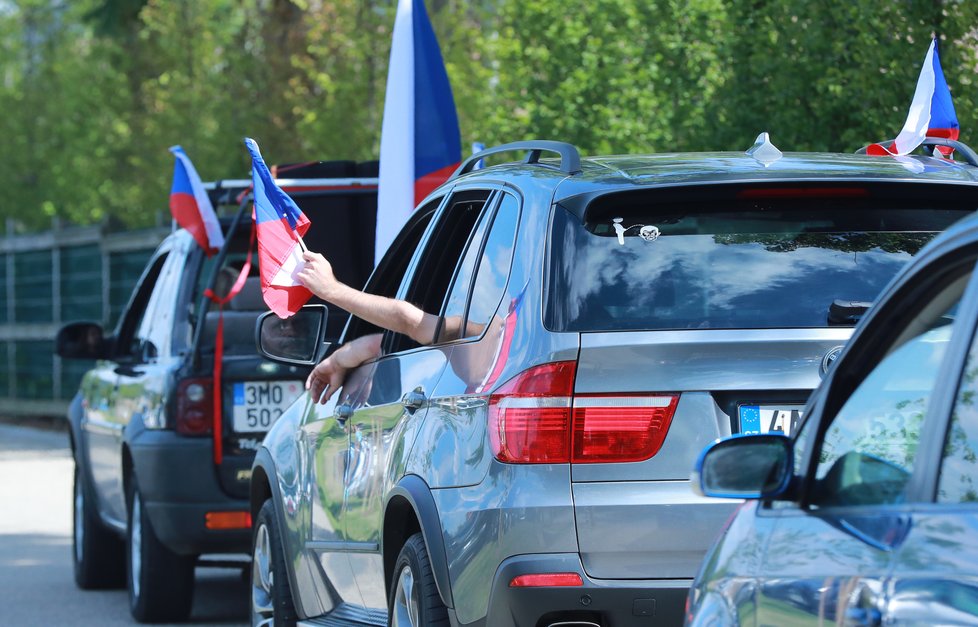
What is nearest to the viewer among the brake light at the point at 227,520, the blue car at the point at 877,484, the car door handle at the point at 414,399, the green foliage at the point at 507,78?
the blue car at the point at 877,484

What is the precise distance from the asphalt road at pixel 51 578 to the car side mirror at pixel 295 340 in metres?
Result: 3.04

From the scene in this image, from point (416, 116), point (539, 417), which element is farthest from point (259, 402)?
point (539, 417)

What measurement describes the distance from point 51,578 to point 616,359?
7.76 meters

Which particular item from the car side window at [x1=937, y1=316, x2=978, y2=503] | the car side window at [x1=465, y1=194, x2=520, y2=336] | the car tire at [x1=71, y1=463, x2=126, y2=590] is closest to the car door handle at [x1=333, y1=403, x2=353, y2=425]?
the car side window at [x1=465, y1=194, x2=520, y2=336]

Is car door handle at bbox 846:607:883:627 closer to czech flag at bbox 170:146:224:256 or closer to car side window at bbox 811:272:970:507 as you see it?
car side window at bbox 811:272:970:507

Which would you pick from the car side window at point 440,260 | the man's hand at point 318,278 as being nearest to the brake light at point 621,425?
the car side window at point 440,260

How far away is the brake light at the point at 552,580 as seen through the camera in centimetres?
445

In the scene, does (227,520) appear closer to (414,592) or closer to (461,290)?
(461,290)

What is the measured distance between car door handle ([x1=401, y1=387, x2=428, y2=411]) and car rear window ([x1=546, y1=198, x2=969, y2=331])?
2.36 ft

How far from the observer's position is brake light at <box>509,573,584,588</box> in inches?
175

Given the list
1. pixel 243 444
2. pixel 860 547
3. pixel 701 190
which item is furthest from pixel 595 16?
pixel 860 547

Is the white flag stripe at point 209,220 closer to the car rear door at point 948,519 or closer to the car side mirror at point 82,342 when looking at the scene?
the car side mirror at point 82,342

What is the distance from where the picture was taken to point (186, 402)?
8891 millimetres

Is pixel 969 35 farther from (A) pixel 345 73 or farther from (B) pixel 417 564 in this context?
(A) pixel 345 73
